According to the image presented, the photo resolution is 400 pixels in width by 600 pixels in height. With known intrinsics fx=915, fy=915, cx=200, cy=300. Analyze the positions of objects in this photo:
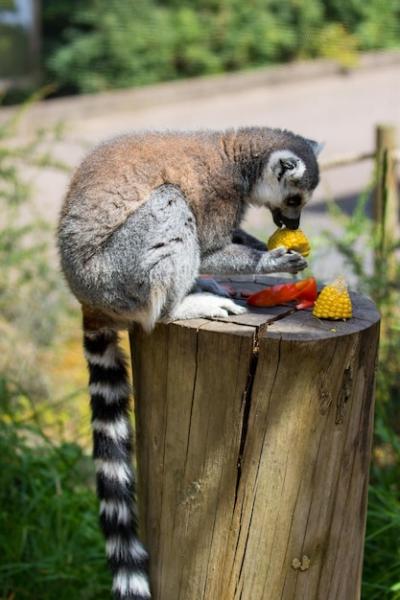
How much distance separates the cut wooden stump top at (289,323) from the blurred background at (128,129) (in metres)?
1.01

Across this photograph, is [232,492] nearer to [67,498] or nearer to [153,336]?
[153,336]

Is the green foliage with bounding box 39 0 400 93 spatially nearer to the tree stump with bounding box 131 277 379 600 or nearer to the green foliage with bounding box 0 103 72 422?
the green foliage with bounding box 0 103 72 422

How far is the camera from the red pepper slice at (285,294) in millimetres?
3043

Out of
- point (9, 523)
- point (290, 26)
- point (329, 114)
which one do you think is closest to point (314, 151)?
point (9, 523)

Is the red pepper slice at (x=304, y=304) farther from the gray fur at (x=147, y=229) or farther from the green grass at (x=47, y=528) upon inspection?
the green grass at (x=47, y=528)

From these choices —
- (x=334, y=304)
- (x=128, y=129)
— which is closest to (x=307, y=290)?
(x=334, y=304)

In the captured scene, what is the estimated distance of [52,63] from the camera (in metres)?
13.7

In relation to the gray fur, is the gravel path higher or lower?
higher

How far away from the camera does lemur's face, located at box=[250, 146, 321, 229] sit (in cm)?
336

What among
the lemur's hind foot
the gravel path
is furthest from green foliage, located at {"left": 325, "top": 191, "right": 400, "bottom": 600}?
the gravel path

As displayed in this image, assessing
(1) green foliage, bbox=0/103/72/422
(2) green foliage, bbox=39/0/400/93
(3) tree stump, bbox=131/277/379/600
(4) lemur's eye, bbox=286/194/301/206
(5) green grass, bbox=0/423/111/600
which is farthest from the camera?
(2) green foliage, bbox=39/0/400/93

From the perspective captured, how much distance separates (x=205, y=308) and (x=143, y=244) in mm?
376

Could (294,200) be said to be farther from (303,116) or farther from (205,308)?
(303,116)

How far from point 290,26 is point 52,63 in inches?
167
